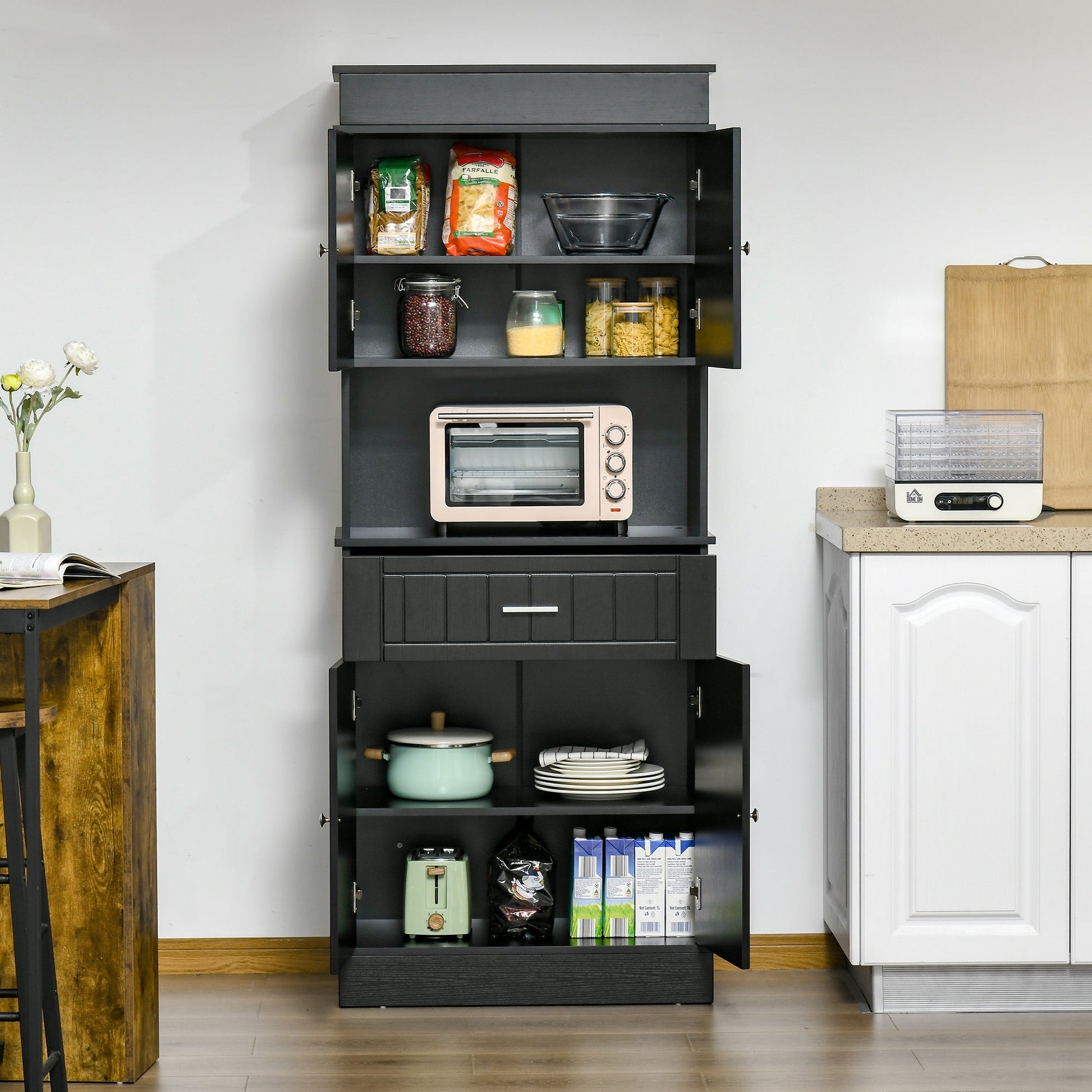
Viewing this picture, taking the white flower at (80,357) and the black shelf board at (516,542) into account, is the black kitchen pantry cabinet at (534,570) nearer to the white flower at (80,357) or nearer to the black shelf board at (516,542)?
the black shelf board at (516,542)

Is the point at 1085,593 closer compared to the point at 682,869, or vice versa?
the point at 1085,593

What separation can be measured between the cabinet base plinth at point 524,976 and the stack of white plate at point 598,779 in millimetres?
335

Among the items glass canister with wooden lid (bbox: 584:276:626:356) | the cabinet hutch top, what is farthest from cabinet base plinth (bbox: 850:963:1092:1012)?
the cabinet hutch top

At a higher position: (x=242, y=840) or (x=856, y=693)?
(x=856, y=693)

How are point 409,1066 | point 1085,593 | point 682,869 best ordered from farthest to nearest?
point 682,869 < point 1085,593 < point 409,1066

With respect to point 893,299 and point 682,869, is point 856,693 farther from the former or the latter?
point 893,299

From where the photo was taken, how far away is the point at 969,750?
2.58 meters

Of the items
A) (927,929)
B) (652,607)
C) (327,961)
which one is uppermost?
(652,607)

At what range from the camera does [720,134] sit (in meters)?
2.52

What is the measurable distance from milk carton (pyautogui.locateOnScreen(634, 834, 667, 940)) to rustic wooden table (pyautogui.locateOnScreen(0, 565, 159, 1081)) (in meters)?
1.08

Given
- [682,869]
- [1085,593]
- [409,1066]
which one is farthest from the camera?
[682,869]

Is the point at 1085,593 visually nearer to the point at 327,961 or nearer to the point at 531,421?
the point at 531,421

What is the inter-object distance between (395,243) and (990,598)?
146cm

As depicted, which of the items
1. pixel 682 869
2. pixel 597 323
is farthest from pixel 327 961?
pixel 597 323
